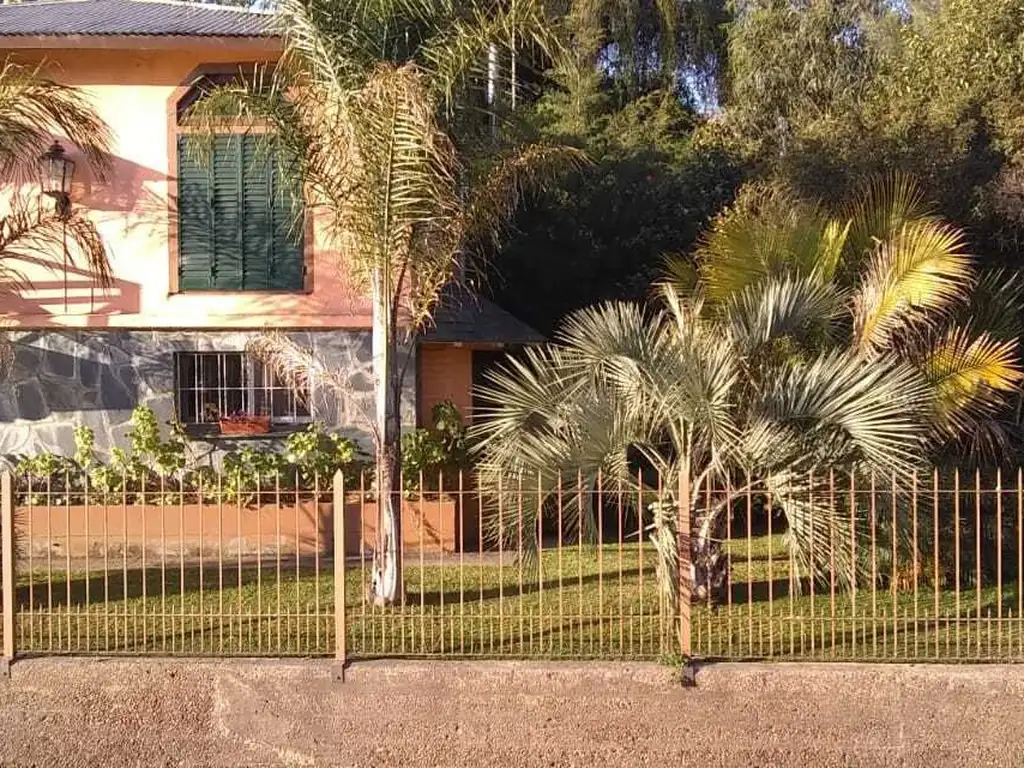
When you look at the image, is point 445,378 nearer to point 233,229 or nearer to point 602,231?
point 233,229

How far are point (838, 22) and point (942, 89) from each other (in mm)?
6792

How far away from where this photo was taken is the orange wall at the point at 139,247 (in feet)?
37.6

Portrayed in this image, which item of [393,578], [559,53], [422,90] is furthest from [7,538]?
[559,53]

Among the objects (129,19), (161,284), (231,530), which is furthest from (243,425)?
(129,19)

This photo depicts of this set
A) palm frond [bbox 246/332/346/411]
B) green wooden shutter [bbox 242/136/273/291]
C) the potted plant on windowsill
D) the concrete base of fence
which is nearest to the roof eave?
green wooden shutter [bbox 242/136/273/291]

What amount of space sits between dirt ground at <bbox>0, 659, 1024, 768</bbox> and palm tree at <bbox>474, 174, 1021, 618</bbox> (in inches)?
32.7

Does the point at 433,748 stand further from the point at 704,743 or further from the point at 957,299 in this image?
the point at 957,299

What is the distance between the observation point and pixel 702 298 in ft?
29.5

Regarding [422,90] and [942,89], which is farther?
[942,89]

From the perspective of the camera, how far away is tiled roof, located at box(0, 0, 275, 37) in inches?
426

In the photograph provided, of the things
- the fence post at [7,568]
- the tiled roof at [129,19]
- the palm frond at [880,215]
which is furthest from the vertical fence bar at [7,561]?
the palm frond at [880,215]

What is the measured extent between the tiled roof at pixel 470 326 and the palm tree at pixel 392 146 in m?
3.10

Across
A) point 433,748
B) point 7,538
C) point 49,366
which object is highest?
point 49,366

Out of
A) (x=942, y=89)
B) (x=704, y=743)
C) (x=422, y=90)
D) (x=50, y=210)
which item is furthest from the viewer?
(x=942, y=89)
